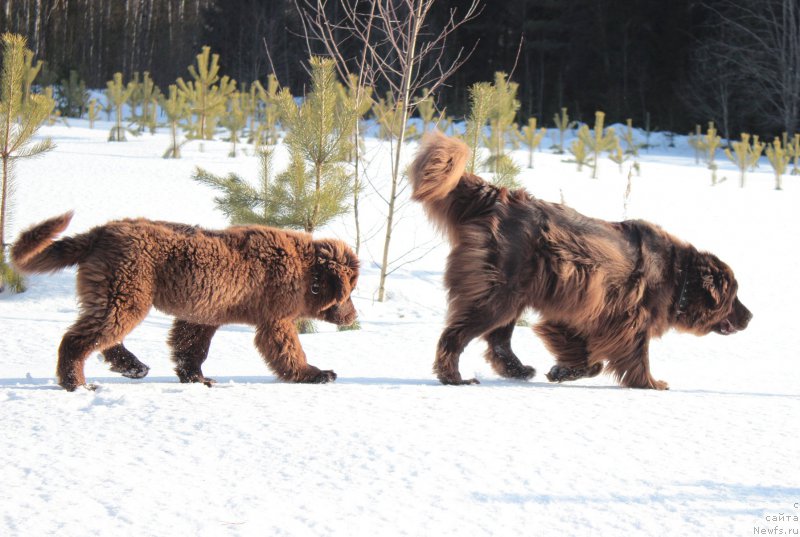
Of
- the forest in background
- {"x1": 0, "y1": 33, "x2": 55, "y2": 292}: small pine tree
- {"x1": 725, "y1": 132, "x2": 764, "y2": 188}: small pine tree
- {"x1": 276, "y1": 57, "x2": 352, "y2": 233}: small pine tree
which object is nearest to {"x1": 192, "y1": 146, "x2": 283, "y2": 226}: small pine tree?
{"x1": 276, "y1": 57, "x2": 352, "y2": 233}: small pine tree

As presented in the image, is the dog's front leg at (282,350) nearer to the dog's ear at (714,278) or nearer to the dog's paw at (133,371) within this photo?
the dog's paw at (133,371)

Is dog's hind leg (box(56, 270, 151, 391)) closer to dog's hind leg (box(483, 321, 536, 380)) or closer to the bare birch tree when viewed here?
dog's hind leg (box(483, 321, 536, 380))

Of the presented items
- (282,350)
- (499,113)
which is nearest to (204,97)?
(499,113)

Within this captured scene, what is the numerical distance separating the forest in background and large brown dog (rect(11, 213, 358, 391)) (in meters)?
29.8

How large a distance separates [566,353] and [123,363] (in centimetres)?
289

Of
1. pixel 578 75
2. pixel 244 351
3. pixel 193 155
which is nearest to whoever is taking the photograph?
pixel 244 351

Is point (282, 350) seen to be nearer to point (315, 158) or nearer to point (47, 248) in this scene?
point (47, 248)

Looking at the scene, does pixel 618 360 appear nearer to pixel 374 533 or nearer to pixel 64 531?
pixel 374 533

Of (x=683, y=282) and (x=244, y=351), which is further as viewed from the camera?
(x=244, y=351)

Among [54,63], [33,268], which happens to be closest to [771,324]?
[33,268]

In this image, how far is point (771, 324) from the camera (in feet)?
32.4

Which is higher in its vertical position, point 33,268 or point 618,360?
point 33,268

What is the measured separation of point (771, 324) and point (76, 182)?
39.0 ft

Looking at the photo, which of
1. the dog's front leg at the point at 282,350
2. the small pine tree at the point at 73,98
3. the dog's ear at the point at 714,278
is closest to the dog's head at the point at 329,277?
the dog's front leg at the point at 282,350
